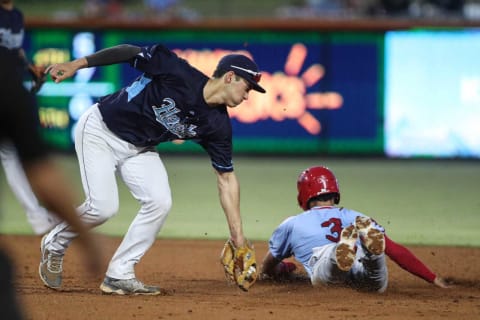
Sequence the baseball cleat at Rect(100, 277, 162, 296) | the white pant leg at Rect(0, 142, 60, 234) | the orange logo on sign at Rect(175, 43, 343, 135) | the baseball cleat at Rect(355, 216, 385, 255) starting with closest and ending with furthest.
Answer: the baseball cleat at Rect(355, 216, 385, 255)
the baseball cleat at Rect(100, 277, 162, 296)
the white pant leg at Rect(0, 142, 60, 234)
the orange logo on sign at Rect(175, 43, 343, 135)

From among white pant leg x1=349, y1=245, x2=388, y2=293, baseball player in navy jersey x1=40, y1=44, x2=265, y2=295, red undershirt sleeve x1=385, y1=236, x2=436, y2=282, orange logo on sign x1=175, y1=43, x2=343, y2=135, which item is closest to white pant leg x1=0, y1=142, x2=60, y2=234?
baseball player in navy jersey x1=40, y1=44, x2=265, y2=295

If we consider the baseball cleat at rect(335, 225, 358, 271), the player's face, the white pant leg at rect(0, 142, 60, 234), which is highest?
the player's face

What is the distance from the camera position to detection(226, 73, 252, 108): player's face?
19.8 ft

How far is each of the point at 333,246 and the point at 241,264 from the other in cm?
68

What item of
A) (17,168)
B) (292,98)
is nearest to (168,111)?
(17,168)

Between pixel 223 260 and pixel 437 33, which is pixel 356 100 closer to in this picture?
pixel 437 33

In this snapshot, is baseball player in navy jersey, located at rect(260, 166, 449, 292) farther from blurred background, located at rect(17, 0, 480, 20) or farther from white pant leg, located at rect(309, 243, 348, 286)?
blurred background, located at rect(17, 0, 480, 20)

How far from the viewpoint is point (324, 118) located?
14.9m

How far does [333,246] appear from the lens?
619cm

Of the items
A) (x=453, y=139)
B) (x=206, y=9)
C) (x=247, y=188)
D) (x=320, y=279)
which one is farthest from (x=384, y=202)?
(x=206, y=9)

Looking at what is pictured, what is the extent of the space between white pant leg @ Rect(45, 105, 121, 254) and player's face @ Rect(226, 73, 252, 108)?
2.61ft

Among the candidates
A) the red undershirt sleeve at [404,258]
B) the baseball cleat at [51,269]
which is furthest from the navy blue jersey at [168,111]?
the red undershirt sleeve at [404,258]

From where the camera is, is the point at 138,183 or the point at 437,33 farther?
the point at 437,33

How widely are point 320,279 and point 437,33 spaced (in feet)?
30.4
